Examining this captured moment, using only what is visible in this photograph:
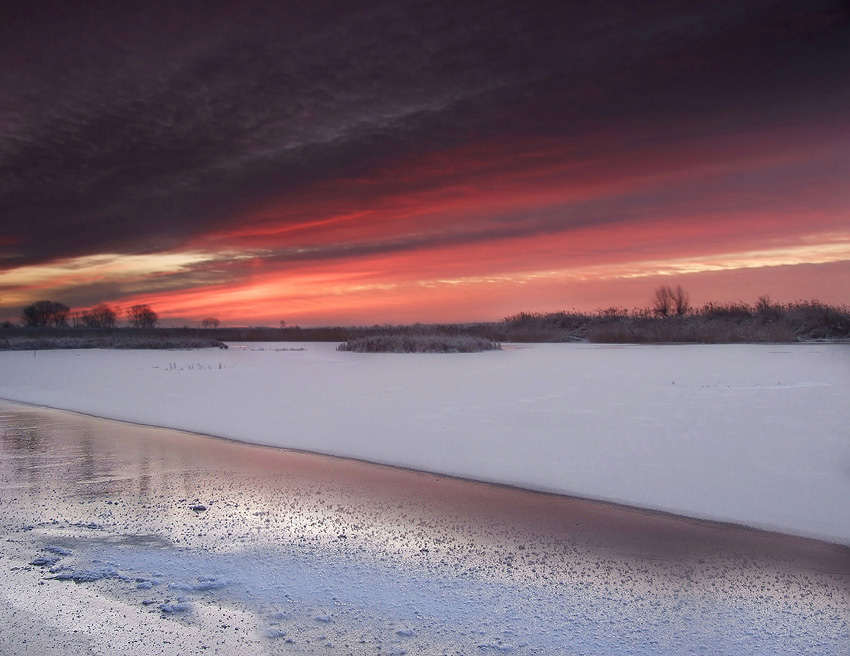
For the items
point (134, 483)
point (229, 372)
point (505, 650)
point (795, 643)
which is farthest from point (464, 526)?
point (229, 372)

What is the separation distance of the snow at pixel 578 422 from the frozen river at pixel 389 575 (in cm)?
53

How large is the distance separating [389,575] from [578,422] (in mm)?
4615

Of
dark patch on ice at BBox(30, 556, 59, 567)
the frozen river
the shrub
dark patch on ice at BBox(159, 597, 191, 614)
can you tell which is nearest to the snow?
the frozen river

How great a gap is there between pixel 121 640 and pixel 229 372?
1435cm

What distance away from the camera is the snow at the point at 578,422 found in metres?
4.40

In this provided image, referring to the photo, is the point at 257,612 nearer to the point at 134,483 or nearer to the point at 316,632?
the point at 316,632

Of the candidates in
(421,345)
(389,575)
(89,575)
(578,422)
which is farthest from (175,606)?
(421,345)

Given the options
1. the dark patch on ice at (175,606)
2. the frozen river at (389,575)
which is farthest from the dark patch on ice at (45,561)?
the dark patch on ice at (175,606)

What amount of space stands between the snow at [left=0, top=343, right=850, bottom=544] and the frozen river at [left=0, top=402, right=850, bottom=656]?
0.53m

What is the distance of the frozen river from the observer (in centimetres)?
240

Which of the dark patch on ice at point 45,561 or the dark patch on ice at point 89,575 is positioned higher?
the dark patch on ice at point 45,561

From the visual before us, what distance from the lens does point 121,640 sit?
7.80 feet

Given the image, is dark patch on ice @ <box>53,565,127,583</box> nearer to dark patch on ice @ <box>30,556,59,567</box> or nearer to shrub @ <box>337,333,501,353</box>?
dark patch on ice @ <box>30,556,59,567</box>

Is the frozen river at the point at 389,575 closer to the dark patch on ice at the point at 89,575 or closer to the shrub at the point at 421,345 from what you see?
the dark patch on ice at the point at 89,575
